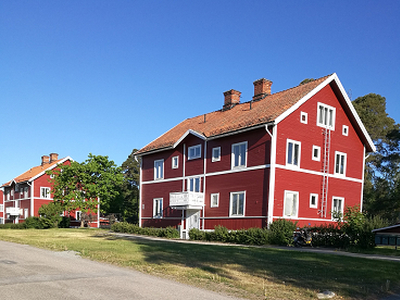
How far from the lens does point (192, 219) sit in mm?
30344

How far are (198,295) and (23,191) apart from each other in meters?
57.5

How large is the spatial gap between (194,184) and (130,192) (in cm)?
4058

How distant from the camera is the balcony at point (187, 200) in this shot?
2869 centimetres

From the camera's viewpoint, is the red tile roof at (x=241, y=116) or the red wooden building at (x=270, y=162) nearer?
the red wooden building at (x=270, y=162)

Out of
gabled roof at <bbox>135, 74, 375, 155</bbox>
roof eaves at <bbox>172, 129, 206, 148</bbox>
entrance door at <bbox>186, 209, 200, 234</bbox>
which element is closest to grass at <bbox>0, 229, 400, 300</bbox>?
gabled roof at <bbox>135, 74, 375, 155</bbox>

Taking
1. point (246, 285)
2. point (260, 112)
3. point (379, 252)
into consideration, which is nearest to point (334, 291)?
point (246, 285)

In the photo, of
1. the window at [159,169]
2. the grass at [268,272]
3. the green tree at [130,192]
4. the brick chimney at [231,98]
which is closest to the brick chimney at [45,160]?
the green tree at [130,192]

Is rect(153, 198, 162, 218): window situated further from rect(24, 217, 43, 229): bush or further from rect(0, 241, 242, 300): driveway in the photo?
rect(0, 241, 242, 300): driveway

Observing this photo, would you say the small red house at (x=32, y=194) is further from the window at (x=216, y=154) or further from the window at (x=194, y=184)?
the window at (x=216, y=154)

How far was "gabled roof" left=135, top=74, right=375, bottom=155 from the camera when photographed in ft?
84.7

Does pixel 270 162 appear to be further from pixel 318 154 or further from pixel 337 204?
pixel 337 204

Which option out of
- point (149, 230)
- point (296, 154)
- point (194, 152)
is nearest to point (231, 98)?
point (194, 152)

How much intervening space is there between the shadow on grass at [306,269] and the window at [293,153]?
11.2 meters

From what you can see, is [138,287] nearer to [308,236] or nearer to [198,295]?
[198,295]
